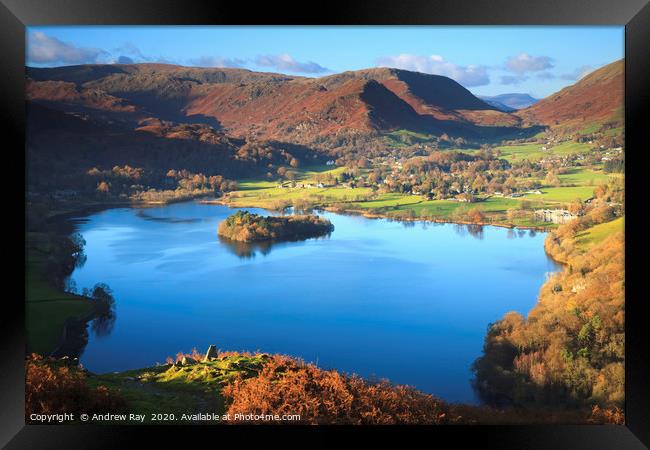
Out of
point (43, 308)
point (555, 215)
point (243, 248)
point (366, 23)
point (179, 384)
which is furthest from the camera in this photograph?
point (243, 248)

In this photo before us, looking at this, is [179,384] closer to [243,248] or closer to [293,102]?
[243,248]

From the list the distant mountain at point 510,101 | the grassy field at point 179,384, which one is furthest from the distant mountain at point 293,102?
the grassy field at point 179,384

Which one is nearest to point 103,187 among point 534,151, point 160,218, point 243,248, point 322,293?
point 160,218

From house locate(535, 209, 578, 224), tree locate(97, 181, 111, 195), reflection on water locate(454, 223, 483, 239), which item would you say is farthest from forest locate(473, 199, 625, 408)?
tree locate(97, 181, 111, 195)

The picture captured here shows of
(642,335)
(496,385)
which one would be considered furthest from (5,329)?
(642,335)

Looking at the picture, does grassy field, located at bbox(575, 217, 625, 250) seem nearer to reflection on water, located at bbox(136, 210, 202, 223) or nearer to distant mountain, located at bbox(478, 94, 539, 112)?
distant mountain, located at bbox(478, 94, 539, 112)

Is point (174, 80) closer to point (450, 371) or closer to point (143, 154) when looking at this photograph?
point (143, 154)
